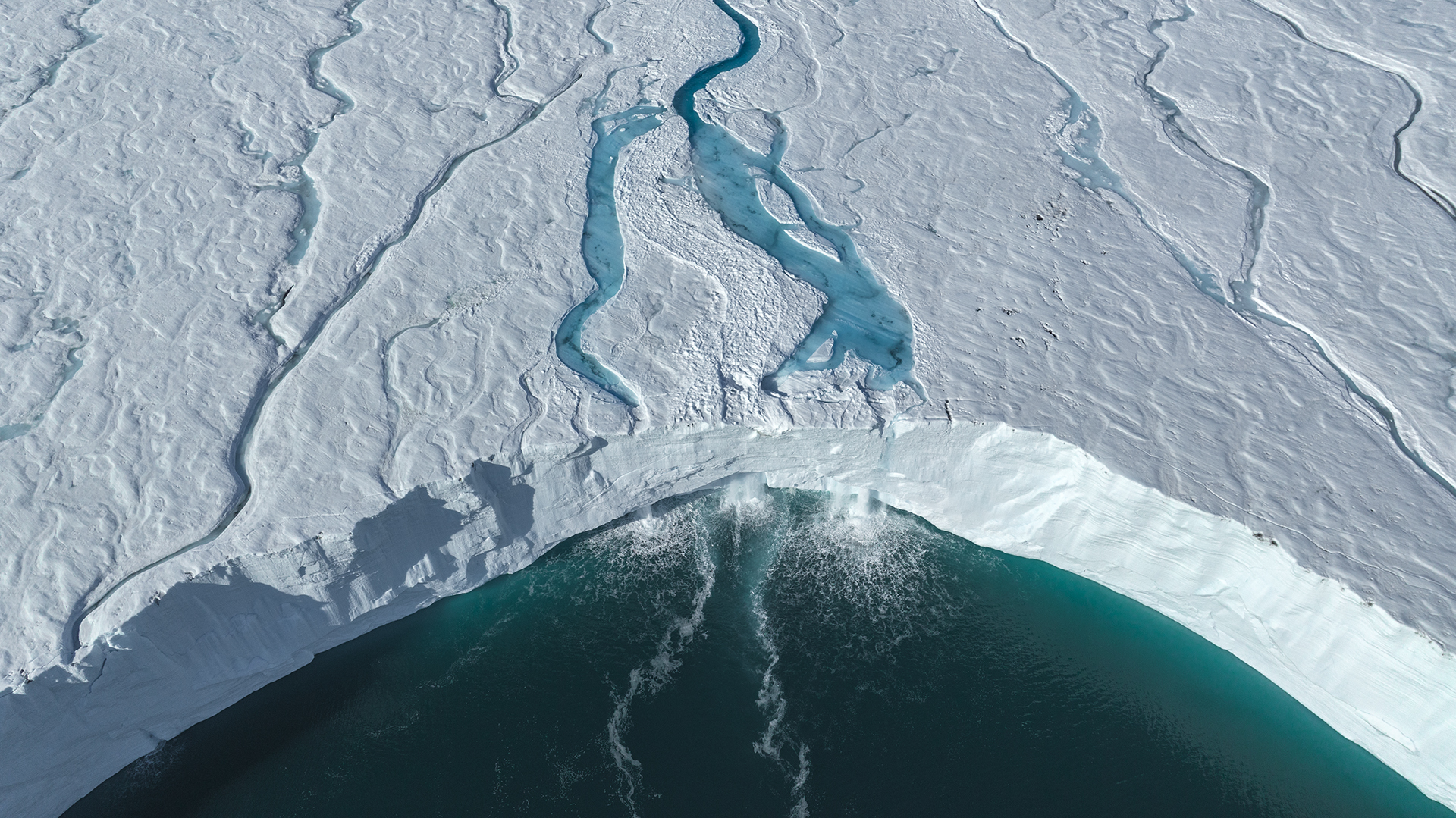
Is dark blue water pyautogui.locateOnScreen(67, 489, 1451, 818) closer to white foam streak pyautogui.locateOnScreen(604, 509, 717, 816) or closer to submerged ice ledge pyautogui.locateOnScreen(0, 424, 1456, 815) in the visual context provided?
white foam streak pyautogui.locateOnScreen(604, 509, 717, 816)

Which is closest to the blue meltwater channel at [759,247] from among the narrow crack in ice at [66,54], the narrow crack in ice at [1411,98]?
the narrow crack in ice at [1411,98]

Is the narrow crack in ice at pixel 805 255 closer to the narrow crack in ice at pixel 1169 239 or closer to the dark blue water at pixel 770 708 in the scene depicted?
the dark blue water at pixel 770 708

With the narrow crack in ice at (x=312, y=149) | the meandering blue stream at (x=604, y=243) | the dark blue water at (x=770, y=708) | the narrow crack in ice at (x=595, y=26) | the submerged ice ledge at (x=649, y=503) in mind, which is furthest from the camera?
the narrow crack in ice at (x=595, y=26)

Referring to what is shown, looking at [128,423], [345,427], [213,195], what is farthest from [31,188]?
[345,427]

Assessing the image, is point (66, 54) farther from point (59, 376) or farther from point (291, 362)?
point (291, 362)

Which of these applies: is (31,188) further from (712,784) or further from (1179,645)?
(1179,645)

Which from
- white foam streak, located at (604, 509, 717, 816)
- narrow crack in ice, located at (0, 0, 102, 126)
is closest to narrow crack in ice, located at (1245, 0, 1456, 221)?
white foam streak, located at (604, 509, 717, 816)
